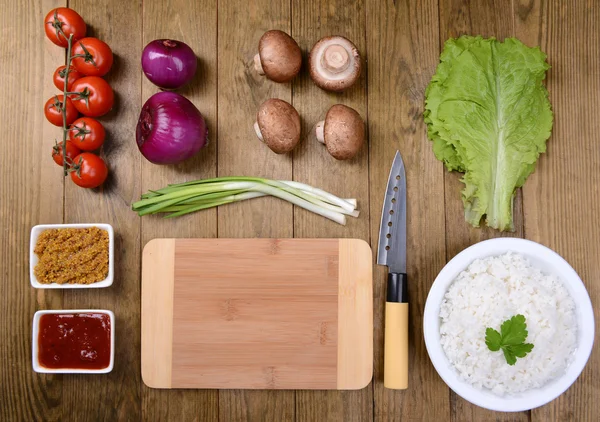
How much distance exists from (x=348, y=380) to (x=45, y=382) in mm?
832

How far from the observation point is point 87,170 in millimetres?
1251

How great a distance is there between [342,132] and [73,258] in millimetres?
761

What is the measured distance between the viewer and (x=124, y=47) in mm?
1353

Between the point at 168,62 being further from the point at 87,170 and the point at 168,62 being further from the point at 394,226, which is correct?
the point at 394,226

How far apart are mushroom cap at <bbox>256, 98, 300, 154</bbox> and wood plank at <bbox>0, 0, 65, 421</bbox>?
59 cm

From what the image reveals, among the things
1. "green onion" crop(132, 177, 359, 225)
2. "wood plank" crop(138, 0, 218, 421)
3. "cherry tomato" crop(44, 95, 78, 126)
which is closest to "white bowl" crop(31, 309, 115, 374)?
"wood plank" crop(138, 0, 218, 421)

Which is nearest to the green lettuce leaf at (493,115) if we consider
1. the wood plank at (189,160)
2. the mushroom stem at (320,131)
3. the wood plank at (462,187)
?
the wood plank at (462,187)

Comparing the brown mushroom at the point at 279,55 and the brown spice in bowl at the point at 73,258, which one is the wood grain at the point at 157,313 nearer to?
the brown spice in bowl at the point at 73,258

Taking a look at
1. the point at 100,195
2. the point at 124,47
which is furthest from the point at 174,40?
the point at 100,195

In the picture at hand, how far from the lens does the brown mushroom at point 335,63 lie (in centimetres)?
123

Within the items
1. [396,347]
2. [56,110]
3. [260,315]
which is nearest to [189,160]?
[56,110]

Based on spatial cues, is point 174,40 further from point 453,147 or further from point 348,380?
point 348,380

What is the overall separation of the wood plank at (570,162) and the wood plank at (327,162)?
1.48ft

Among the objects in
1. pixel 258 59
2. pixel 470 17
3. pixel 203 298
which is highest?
pixel 470 17
